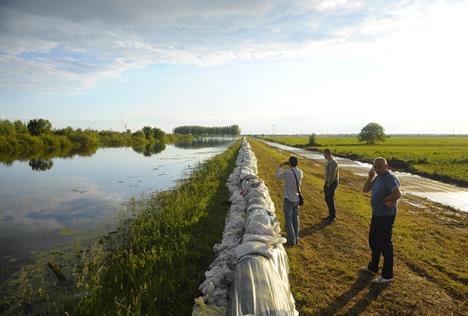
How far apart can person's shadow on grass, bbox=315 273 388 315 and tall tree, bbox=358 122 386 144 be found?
246 feet

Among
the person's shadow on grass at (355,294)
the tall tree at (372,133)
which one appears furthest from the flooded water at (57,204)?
the tall tree at (372,133)

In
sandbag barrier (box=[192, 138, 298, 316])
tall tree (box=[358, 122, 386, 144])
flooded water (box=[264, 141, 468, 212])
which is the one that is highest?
tall tree (box=[358, 122, 386, 144])

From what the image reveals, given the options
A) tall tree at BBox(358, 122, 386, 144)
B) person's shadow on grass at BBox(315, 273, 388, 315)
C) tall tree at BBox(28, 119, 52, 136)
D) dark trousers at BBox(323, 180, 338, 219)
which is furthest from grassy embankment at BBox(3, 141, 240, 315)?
tall tree at BBox(358, 122, 386, 144)

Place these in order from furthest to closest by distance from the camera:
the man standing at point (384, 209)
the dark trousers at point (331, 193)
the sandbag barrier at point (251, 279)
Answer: the dark trousers at point (331, 193)
the man standing at point (384, 209)
the sandbag barrier at point (251, 279)

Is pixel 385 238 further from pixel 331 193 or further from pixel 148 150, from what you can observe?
pixel 148 150

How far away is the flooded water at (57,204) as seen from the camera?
8.17 meters

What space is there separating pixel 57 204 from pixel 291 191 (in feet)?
35.9

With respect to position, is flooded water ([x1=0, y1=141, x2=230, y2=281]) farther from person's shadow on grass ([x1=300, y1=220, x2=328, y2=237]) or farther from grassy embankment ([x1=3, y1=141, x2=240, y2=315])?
person's shadow on grass ([x1=300, y1=220, x2=328, y2=237])

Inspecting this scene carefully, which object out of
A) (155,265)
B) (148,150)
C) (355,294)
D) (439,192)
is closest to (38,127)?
(148,150)

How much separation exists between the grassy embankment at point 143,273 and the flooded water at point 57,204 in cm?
143

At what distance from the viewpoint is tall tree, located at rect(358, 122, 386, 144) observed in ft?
239

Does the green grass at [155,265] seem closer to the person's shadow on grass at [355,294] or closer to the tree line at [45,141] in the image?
the person's shadow on grass at [355,294]

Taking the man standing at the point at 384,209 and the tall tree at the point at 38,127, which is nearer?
the man standing at the point at 384,209

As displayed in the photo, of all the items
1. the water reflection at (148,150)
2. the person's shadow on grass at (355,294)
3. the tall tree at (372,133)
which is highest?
the tall tree at (372,133)
